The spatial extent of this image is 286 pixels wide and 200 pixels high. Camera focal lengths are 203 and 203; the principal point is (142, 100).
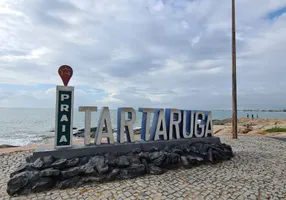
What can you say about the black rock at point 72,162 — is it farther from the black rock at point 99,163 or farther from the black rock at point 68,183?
the black rock at point 68,183

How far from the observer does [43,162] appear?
221 inches

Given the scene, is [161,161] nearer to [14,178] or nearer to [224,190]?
[224,190]

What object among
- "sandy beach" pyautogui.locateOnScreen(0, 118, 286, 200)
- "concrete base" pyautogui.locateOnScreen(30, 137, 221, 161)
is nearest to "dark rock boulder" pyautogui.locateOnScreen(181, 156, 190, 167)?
"sandy beach" pyautogui.locateOnScreen(0, 118, 286, 200)

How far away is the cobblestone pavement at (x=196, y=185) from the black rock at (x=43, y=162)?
2.64ft

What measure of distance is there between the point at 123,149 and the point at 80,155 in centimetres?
150

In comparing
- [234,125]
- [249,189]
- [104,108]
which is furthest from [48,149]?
[234,125]

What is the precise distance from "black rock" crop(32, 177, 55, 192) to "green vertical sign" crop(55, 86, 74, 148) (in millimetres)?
1235

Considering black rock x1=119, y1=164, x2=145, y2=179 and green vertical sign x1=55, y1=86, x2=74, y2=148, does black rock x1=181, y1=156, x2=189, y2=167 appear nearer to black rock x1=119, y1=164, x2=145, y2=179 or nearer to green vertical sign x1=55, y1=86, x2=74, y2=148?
black rock x1=119, y1=164, x2=145, y2=179

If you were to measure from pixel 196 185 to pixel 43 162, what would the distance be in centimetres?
424

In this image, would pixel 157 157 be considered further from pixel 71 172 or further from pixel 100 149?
pixel 71 172

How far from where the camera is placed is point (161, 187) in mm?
5301

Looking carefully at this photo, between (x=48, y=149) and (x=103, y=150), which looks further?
(x=103, y=150)

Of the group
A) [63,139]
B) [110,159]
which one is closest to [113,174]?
[110,159]

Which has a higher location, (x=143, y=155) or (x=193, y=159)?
(x=143, y=155)
